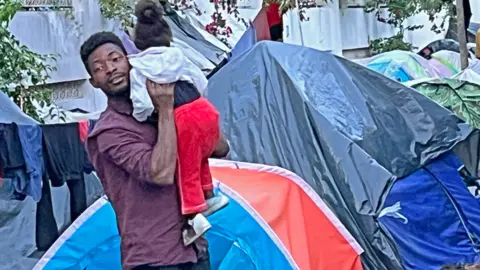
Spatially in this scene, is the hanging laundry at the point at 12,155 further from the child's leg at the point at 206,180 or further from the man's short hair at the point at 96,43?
the child's leg at the point at 206,180

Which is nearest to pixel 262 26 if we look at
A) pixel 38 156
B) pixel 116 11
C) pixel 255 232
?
pixel 116 11

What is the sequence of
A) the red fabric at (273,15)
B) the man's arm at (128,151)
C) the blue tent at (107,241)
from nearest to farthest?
the man's arm at (128,151)
the blue tent at (107,241)
the red fabric at (273,15)

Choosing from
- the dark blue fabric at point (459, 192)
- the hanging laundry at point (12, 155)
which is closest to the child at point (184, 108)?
the hanging laundry at point (12, 155)

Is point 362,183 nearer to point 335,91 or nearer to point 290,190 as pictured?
point 290,190

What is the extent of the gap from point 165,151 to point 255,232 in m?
1.61

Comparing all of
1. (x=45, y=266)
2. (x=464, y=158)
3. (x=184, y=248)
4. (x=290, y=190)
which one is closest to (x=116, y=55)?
(x=184, y=248)

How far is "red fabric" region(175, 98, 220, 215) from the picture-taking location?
296 centimetres

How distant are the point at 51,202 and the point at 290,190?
1515 millimetres

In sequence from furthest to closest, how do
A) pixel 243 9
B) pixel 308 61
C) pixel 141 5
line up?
pixel 243 9
pixel 308 61
pixel 141 5

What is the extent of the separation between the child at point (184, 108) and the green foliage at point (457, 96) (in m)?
3.63

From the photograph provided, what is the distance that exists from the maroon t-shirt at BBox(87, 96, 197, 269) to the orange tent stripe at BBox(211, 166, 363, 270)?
4.98ft

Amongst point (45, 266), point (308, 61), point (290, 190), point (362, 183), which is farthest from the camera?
point (308, 61)

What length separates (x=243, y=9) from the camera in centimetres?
1177

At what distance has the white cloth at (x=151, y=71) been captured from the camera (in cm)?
291
